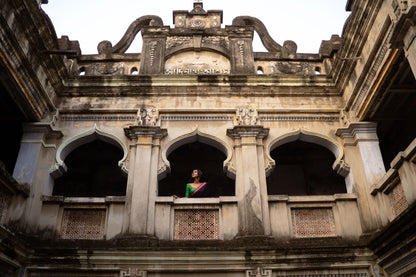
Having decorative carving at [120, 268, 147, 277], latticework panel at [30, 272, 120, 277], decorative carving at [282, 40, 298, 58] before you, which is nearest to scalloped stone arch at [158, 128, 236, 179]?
decorative carving at [120, 268, 147, 277]

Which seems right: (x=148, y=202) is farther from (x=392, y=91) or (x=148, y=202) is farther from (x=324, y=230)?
(x=392, y=91)

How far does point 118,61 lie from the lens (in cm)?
1124

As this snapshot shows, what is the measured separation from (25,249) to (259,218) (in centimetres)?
474

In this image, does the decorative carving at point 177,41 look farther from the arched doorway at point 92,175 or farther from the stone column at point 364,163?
the stone column at point 364,163

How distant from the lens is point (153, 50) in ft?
36.7

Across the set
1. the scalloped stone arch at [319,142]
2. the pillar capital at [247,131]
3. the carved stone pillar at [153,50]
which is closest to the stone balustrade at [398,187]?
the scalloped stone arch at [319,142]

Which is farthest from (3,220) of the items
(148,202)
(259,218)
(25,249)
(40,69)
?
(259,218)

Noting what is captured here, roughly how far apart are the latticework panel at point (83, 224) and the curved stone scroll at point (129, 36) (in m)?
5.01

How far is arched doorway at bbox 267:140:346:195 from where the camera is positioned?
1183 cm

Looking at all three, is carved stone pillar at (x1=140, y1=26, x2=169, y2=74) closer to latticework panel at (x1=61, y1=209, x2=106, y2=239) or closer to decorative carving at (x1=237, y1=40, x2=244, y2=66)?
decorative carving at (x1=237, y1=40, x2=244, y2=66)

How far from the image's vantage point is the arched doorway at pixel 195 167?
1184 cm

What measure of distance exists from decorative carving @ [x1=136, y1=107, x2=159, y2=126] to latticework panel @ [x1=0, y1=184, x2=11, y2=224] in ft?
10.7

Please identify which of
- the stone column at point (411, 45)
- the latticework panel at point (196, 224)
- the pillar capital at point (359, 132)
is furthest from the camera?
the pillar capital at point (359, 132)

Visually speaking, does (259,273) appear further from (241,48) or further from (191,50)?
(191,50)
